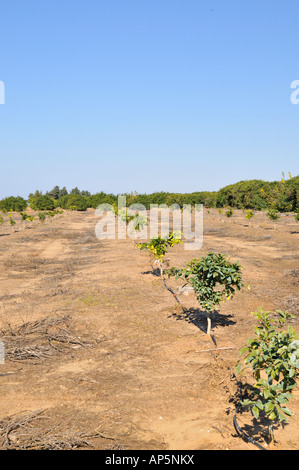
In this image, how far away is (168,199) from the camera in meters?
79.2

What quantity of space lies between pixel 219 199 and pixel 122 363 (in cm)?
6667

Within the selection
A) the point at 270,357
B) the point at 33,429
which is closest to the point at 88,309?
the point at 33,429

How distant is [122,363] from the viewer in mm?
7180

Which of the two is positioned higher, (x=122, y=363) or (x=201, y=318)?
(x=201, y=318)

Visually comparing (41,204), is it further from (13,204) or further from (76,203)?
(76,203)

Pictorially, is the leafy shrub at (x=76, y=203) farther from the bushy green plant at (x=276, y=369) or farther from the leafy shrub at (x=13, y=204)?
the bushy green plant at (x=276, y=369)

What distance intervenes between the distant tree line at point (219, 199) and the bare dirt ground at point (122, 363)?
20555mm

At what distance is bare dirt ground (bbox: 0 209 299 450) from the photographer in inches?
194

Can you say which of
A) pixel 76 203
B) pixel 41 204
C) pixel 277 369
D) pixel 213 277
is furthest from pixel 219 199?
pixel 277 369

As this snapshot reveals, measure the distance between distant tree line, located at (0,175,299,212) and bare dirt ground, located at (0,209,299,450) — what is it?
20555 millimetres

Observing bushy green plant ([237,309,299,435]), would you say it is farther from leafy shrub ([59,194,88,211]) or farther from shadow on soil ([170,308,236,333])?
leafy shrub ([59,194,88,211])
